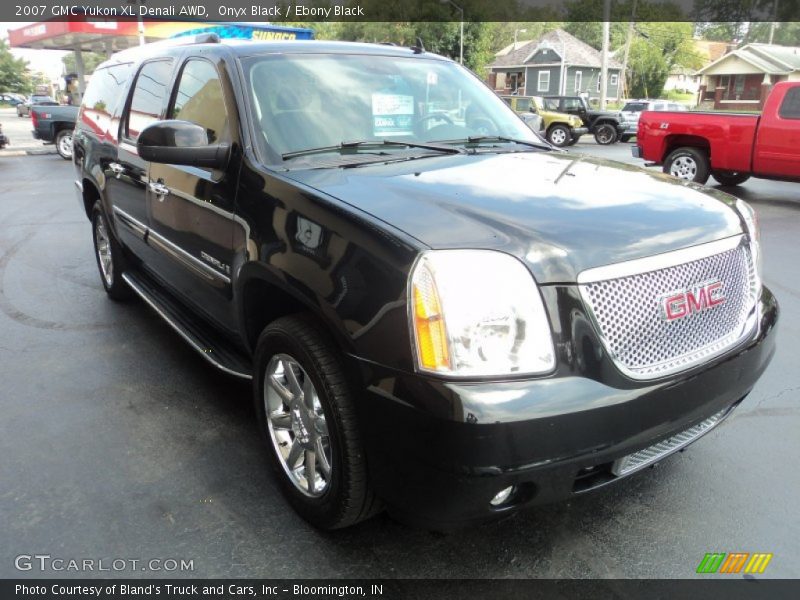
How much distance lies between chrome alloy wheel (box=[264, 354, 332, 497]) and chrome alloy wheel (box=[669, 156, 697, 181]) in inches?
405

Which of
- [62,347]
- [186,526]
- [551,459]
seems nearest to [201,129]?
[186,526]

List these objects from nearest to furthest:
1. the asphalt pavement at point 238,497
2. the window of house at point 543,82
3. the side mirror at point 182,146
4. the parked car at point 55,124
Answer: the asphalt pavement at point 238,497 → the side mirror at point 182,146 → the parked car at point 55,124 → the window of house at point 543,82

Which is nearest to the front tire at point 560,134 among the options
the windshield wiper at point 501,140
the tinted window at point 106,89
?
the tinted window at point 106,89

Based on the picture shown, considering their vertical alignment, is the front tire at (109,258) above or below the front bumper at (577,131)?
below

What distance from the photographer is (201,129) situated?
9.73 ft

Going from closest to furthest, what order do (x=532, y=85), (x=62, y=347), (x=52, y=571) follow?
(x=52, y=571) → (x=62, y=347) → (x=532, y=85)

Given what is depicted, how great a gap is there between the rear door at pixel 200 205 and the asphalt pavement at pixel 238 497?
664mm

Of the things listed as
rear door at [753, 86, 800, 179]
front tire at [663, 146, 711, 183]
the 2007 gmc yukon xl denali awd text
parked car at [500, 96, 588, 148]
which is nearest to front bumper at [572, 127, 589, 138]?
parked car at [500, 96, 588, 148]

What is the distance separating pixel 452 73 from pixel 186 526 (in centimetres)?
291

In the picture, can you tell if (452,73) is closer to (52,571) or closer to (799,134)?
(52,571)

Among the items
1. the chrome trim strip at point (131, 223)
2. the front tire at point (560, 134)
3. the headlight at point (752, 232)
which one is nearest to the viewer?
the headlight at point (752, 232)

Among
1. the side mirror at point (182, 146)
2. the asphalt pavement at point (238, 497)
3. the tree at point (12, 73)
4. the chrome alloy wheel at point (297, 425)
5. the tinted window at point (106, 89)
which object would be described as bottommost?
the asphalt pavement at point (238, 497)

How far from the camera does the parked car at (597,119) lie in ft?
79.5

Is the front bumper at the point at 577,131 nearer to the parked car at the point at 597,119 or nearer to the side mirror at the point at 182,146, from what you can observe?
the parked car at the point at 597,119
